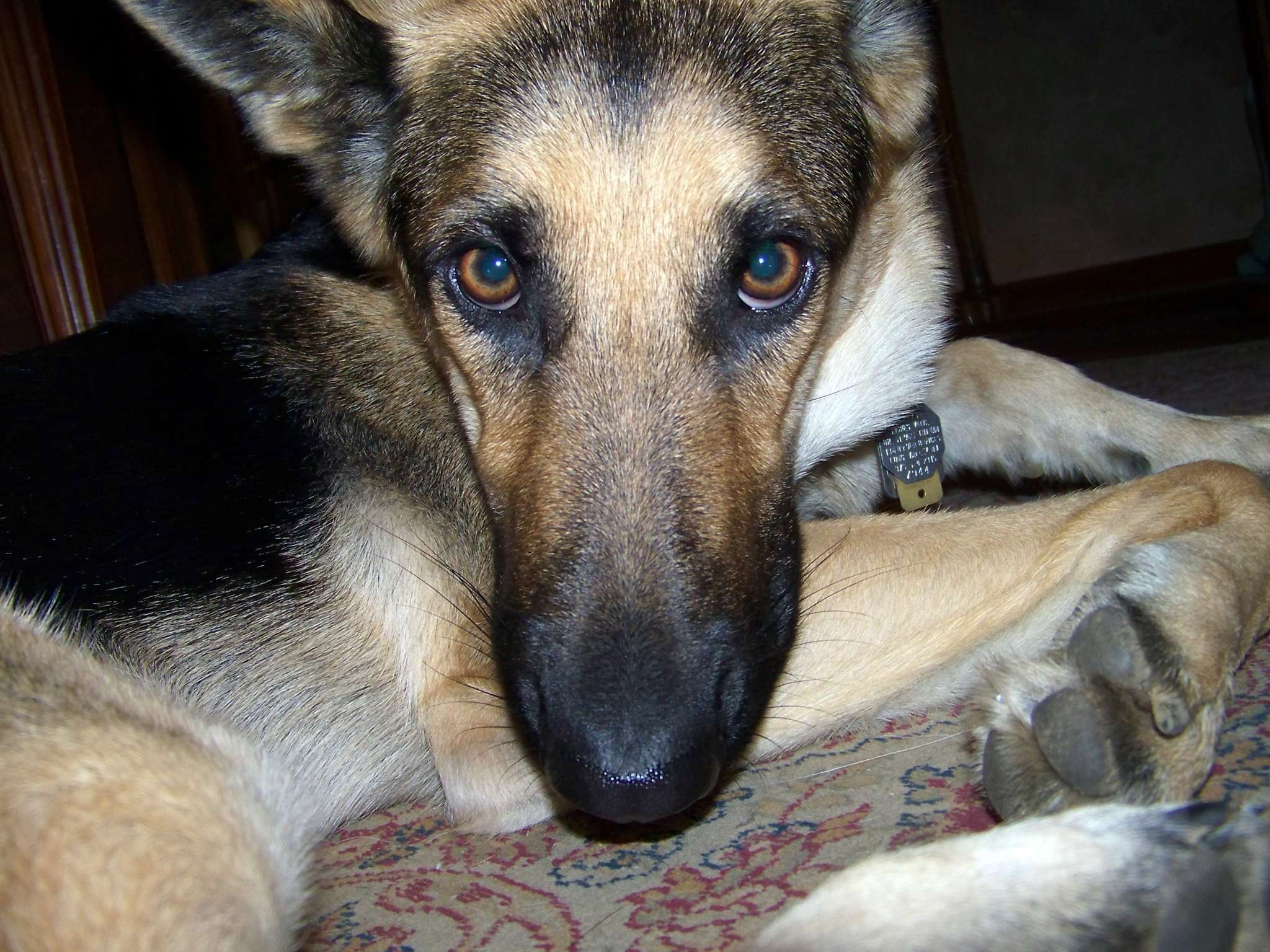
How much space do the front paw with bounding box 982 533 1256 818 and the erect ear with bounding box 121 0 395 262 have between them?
1442mm

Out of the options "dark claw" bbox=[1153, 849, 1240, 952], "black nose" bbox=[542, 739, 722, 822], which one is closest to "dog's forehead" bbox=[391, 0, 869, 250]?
"black nose" bbox=[542, 739, 722, 822]

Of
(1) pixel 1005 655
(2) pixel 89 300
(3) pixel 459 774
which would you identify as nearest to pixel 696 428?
(1) pixel 1005 655

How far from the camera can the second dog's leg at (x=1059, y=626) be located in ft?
3.93

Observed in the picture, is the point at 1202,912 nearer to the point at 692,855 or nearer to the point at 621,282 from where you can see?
the point at 692,855

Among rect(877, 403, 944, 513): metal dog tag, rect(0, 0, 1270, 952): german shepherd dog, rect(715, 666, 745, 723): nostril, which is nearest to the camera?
rect(0, 0, 1270, 952): german shepherd dog

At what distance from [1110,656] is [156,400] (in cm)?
158

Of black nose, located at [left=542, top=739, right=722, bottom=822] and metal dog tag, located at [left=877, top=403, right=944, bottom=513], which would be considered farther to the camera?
metal dog tag, located at [left=877, top=403, right=944, bottom=513]

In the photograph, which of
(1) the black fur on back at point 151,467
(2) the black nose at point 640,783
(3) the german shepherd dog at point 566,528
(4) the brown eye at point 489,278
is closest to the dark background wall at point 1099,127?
(3) the german shepherd dog at point 566,528

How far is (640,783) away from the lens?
1175mm

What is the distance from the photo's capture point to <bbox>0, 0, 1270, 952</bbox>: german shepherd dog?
1.10 metres

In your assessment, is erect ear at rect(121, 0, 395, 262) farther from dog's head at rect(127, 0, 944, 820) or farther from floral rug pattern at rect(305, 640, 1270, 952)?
floral rug pattern at rect(305, 640, 1270, 952)

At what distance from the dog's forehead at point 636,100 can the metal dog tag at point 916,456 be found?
23.8 inches

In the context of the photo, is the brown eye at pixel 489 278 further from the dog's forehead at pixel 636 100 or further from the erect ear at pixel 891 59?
the erect ear at pixel 891 59

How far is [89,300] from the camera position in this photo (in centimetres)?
440
